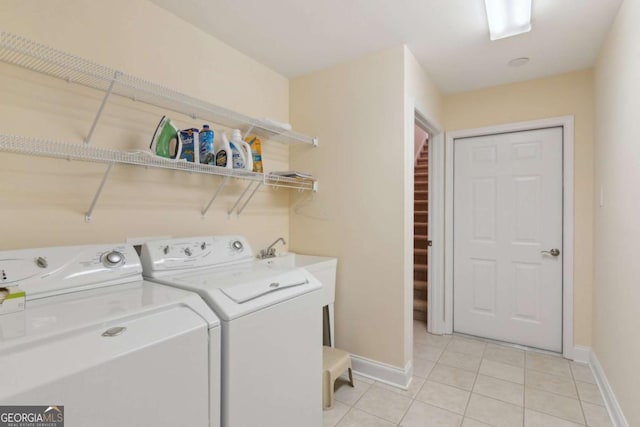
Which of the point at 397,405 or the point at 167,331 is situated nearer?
the point at 167,331

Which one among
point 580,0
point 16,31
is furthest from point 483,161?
point 16,31

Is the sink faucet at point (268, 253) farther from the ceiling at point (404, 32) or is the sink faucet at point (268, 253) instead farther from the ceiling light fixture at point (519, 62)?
the ceiling light fixture at point (519, 62)

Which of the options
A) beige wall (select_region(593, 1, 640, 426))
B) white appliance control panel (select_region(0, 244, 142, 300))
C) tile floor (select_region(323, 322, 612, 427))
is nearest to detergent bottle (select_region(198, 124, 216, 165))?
white appliance control panel (select_region(0, 244, 142, 300))

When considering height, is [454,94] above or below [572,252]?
above

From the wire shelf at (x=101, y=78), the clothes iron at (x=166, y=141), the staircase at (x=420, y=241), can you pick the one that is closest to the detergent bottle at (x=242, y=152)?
the wire shelf at (x=101, y=78)

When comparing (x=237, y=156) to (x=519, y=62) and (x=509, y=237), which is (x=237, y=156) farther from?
(x=509, y=237)

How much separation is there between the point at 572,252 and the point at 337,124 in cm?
217

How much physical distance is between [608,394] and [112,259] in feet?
9.36

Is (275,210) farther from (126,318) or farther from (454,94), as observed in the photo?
(454,94)

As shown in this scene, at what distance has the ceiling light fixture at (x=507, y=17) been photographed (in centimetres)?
179

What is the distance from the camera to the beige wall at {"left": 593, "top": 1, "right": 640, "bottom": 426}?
1570 mm

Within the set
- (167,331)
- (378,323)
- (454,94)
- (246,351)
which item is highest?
(454,94)

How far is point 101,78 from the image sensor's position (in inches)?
56.9

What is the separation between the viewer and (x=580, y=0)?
178cm
